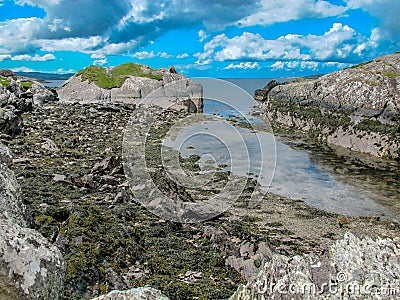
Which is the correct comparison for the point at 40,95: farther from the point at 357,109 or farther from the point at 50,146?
the point at 357,109

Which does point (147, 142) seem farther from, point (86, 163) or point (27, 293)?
point (27, 293)

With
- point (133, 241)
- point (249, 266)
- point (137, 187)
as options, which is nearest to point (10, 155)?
point (133, 241)

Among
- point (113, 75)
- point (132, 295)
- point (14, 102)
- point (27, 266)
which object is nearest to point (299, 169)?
point (132, 295)

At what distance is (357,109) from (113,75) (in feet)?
127

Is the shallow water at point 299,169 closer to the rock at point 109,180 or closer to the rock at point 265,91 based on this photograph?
the rock at point 109,180

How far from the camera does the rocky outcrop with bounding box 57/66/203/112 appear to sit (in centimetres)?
5605

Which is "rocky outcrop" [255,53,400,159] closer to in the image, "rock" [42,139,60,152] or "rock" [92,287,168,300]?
"rock" [42,139,60,152]

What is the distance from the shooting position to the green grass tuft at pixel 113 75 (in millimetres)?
58803

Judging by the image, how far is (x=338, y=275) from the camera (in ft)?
15.1

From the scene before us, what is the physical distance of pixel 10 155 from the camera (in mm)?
8703

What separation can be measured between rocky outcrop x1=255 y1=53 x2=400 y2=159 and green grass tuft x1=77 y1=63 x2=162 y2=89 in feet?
82.4

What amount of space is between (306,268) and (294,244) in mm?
10090

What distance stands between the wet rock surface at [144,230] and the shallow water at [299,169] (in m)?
1.65

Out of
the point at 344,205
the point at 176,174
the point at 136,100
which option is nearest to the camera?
the point at 344,205
